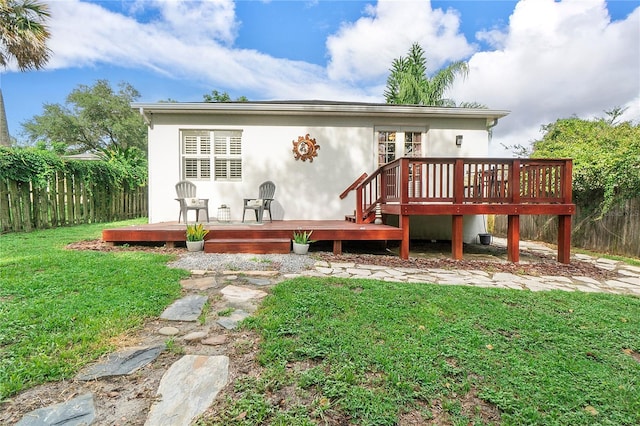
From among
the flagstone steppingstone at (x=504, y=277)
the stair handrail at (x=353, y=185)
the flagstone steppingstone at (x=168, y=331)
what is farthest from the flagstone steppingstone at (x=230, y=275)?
the stair handrail at (x=353, y=185)

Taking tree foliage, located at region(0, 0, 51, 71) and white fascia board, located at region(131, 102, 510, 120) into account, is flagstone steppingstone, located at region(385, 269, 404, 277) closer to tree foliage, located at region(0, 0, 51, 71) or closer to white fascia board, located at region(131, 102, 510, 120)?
white fascia board, located at region(131, 102, 510, 120)

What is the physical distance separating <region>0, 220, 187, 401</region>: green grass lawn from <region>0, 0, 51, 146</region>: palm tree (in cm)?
761

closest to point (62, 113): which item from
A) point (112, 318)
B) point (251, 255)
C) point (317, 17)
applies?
point (317, 17)

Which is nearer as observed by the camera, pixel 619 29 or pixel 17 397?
pixel 17 397

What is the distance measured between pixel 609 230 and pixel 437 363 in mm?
6510

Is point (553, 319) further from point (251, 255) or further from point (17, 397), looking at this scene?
point (251, 255)

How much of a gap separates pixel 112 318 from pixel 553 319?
3328mm

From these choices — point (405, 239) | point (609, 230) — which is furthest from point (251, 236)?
point (609, 230)

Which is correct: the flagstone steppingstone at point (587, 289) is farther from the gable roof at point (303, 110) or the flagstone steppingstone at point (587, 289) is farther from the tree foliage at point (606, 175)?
the gable roof at point (303, 110)

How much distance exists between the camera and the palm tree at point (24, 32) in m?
7.96

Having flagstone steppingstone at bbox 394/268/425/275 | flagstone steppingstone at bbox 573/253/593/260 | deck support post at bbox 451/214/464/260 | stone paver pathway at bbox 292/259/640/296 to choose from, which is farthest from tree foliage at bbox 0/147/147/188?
flagstone steppingstone at bbox 573/253/593/260

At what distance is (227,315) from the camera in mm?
2244

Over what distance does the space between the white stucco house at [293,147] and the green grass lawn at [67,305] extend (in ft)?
9.80

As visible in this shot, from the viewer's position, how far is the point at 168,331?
1981 millimetres
